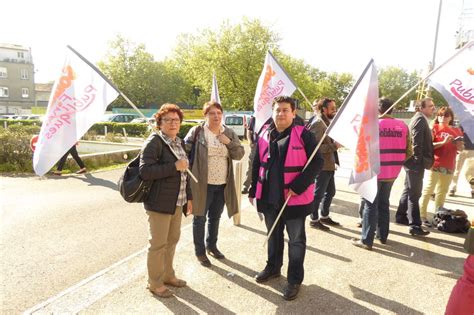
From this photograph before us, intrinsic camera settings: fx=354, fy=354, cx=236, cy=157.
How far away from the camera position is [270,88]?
6.60 meters

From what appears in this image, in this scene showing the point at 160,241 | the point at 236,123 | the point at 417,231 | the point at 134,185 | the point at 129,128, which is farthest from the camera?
the point at 129,128

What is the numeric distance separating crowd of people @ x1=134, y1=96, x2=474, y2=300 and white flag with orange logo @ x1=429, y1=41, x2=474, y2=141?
26.6 inches

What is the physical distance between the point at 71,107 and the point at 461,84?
4352mm

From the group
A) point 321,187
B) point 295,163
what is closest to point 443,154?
point 321,187

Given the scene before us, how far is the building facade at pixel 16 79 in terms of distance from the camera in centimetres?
5775

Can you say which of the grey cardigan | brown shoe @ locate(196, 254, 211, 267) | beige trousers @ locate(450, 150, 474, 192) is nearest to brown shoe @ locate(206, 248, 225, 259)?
brown shoe @ locate(196, 254, 211, 267)

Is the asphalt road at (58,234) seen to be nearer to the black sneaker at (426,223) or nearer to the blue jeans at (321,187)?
the black sneaker at (426,223)

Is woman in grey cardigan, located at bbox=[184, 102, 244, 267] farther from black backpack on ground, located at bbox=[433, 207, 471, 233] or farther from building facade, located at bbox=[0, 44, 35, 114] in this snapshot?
building facade, located at bbox=[0, 44, 35, 114]

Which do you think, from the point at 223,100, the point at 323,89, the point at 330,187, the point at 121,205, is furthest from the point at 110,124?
the point at 323,89

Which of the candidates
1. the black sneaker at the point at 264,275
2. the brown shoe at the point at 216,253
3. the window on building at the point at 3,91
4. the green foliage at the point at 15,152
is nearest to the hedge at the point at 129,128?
the green foliage at the point at 15,152

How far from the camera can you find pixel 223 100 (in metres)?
33.8

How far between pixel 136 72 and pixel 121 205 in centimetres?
4268

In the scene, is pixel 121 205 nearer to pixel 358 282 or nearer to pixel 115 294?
pixel 115 294

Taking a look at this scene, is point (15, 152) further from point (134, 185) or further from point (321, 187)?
point (321, 187)
